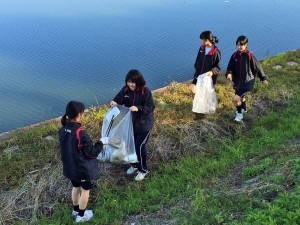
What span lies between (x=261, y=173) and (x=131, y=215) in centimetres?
132

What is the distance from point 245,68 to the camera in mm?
4949

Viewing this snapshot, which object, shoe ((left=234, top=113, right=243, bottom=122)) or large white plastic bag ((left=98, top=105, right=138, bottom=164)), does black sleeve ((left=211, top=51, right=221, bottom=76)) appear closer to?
shoe ((left=234, top=113, right=243, bottom=122))

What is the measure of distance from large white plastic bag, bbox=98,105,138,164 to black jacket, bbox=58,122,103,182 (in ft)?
2.01

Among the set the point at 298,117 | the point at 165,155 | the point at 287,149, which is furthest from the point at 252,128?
the point at 165,155

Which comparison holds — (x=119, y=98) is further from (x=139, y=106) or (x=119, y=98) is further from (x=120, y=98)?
(x=139, y=106)

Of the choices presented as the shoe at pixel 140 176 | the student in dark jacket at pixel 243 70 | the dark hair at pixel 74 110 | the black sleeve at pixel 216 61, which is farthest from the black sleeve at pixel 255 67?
the dark hair at pixel 74 110

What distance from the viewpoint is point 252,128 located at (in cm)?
507

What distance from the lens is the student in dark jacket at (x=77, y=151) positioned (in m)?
3.14

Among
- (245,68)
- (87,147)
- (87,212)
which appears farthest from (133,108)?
(245,68)

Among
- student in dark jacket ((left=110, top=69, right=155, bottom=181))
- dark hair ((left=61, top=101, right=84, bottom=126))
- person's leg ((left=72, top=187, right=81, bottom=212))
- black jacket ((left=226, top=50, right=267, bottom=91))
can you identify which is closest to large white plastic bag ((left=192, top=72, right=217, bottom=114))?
black jacket ((left=226, top=50, right=267, bottom=91))

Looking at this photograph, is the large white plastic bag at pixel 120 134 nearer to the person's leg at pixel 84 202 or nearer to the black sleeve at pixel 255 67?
the person's leg at pixel 84 202

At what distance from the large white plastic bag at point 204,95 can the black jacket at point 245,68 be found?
1.11ft

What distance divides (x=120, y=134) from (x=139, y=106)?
0.38m

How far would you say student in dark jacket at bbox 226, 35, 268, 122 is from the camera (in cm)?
494
